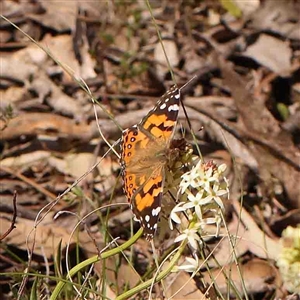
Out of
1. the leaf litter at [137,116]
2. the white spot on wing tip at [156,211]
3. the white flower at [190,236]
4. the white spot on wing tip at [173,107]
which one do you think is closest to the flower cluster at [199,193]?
the white flower at [190,236]

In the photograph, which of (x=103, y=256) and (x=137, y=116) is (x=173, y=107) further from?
(x=137, y=116)

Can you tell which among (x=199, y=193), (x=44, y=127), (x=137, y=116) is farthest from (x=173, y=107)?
(x=44, y=127)

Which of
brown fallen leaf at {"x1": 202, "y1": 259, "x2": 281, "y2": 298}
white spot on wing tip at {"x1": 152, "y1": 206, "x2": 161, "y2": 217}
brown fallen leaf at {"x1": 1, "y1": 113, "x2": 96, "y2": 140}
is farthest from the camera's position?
brown fallen leaf at {"x1": 1, "y1": 113, "x2": 96, "y2": 140}

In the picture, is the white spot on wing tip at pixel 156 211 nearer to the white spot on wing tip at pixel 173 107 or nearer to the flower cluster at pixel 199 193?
the flower cluster at pixel 199 193

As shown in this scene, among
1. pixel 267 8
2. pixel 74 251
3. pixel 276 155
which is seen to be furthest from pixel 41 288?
pixel 267 8

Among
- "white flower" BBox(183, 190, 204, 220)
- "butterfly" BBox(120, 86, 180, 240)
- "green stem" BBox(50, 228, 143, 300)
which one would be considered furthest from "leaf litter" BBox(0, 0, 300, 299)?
"white flower" BBox(183, 190, 204, 220)

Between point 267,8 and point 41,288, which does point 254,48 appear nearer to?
point 267,8

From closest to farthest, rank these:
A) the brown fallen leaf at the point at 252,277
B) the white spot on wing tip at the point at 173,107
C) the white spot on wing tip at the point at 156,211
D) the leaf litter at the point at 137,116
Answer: the white spot on wing tip at the point at 156,211, the white spot on wing tip at the point at 173,107, the brown fallen leaf at the point at 252,277, the leaf litter at the point at 137,116

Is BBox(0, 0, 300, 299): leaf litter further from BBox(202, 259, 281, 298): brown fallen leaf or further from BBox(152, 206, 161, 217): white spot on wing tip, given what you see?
BBox(152, 206, 161, 217): white spot on wing tip

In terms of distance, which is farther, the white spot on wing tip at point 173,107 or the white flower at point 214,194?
the white spot on wing tip at point 173,107

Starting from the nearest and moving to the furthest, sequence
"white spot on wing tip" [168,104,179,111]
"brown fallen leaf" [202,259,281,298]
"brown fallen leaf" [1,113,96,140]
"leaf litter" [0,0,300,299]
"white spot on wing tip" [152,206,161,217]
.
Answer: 1. "white spot on wing tip" [152,206,161,217]
2. "white spot on wing tip" [168,104,179,111]
3. "brown fallen leaf" [202,259,281,298]
4. "leaf litter" [0,0,300,299]
5. "brown fallen leaf" [1,113,96,140]
